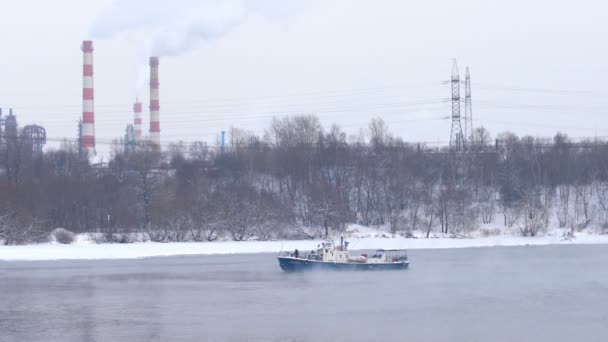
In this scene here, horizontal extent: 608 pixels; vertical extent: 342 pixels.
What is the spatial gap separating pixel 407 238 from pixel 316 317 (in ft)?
118

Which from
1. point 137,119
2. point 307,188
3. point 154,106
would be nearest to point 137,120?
point 137,119

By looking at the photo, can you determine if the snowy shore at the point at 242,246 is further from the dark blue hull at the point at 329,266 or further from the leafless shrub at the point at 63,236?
the dark blue hull at the point at 329,266

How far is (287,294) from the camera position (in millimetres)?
38812

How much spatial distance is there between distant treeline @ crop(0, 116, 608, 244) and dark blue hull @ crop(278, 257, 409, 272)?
56.4 feet

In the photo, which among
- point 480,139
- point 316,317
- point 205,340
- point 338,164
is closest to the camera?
point 205,340

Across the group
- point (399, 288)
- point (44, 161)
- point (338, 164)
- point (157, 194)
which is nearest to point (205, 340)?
point (399, 288)

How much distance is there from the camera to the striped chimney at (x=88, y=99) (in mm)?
86938

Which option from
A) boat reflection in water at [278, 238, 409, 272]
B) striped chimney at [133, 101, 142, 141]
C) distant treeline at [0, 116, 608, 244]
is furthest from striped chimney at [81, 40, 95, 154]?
boat reflection in water at [278, 238, 409, 272]

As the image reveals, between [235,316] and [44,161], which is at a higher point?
A: [44,161]

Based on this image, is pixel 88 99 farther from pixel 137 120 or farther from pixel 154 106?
pixel 137 120

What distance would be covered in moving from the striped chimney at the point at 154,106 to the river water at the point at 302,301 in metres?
35.7

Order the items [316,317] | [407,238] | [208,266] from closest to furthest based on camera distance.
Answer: [316,317] < [208,266] < [407,238]

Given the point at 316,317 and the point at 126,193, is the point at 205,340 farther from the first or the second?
the point at 126,193

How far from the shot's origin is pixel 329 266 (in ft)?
163
